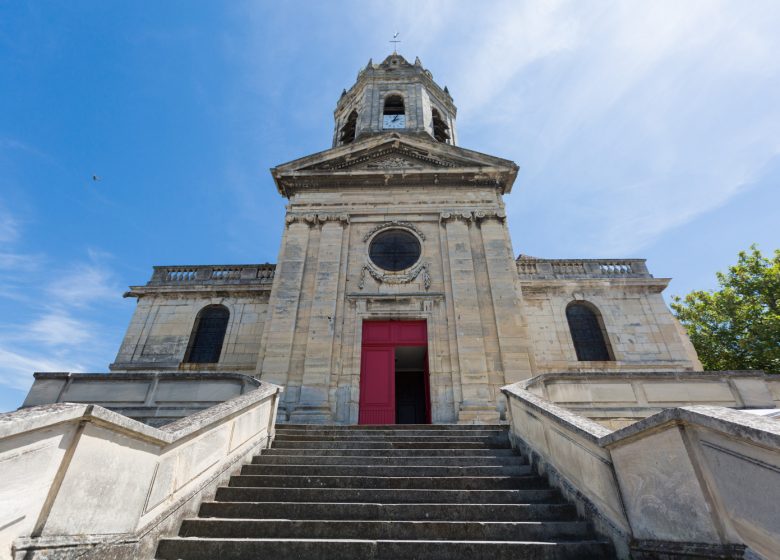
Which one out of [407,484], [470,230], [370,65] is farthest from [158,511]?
[370,65]

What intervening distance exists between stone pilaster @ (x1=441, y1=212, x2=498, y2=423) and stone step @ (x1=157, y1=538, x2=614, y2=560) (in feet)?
19.2

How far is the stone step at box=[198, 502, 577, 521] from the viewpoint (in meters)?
3.94

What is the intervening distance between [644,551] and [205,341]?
13.6 metres

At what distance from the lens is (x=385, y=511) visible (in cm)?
400

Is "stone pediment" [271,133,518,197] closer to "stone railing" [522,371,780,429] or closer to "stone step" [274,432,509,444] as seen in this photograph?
"stone railing" [522,371,780,429]

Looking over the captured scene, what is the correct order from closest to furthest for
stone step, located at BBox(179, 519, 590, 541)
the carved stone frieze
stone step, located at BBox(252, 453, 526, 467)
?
1. stone step, located at BBox(179, 519, 590, 541)
2. stone step, located at BBox(252, 453, 526, 467)
3. the carved stone frieze

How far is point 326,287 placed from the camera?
36.4 feet

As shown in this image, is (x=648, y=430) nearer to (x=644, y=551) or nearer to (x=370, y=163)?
(x=644, y=551)

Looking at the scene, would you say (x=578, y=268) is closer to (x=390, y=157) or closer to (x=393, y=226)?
(x=393, y=226)

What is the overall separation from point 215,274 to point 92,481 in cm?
1283

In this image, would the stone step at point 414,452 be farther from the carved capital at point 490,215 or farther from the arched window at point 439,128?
the arched window at point 439,128

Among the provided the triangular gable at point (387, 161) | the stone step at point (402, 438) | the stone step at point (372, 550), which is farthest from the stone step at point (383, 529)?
the triangular gable at point (387, 161)

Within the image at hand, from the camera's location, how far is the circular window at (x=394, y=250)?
1180cm

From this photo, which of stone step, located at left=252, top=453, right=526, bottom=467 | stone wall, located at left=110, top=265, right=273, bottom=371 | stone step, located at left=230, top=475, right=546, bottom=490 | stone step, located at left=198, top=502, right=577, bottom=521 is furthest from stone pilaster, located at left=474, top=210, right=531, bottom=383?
stone wall, located at left=110, top=265, right=273, bottom=371
